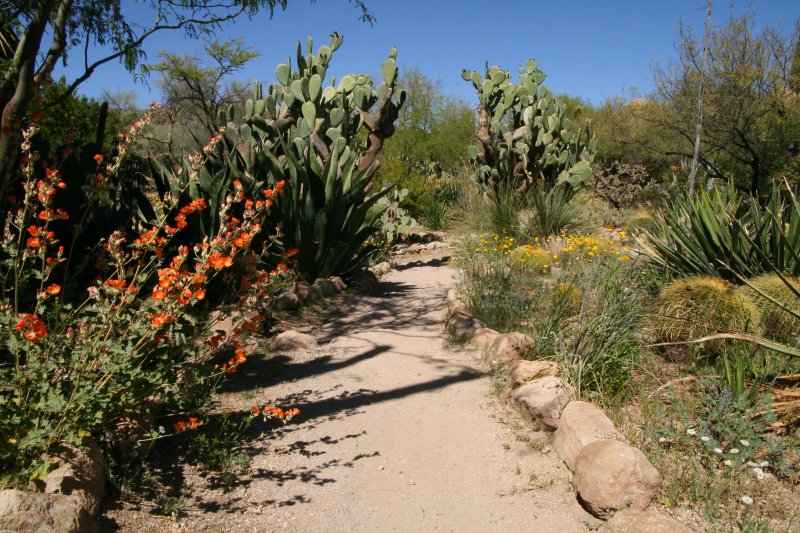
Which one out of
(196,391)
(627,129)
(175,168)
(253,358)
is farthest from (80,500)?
(627,129)

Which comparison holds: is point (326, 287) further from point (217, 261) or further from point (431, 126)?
point (431, 126)

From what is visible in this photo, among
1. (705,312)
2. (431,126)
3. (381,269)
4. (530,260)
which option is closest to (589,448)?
(705,312)

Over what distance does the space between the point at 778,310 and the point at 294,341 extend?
143 inches

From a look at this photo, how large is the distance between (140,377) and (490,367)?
2.76 m

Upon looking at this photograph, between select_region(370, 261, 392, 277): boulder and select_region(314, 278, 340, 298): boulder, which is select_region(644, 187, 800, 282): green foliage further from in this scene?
select_region(370, 261, 392, 277): boulder

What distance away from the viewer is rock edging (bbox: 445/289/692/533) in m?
2.94

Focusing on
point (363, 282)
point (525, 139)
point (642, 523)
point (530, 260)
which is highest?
point (525, 139)

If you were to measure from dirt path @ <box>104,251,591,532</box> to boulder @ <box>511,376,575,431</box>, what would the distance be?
0.13m

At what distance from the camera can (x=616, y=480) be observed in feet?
9.85

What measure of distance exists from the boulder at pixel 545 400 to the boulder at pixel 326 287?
3.18 meters

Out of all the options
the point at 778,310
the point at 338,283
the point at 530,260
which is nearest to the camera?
the point at 778,310

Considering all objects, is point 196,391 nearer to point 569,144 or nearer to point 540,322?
point 540,322

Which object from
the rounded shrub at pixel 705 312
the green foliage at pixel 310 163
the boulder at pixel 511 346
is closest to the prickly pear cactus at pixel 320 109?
the green foliage at pixel 310 163

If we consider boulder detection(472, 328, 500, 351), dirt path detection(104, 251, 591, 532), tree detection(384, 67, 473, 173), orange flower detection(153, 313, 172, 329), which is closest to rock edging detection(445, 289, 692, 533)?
dirt path detection(104, 251, 591, 532)
